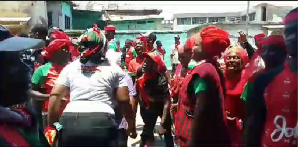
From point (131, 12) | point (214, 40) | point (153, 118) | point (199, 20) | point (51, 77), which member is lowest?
point (153, 118)

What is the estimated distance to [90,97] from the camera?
320cm

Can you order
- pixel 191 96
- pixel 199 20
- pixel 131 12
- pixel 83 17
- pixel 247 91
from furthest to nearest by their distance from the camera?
pixel 131 12 → pixel 83 17 → pixel 199 20 → pixel 191 96 → pixel 247 91

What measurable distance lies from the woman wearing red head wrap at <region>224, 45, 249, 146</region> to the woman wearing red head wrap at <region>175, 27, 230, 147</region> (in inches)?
3.1

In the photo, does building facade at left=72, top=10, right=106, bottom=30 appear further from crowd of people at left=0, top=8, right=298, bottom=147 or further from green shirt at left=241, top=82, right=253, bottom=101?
green shirt at left=241, top=82, right=253, bottom=101

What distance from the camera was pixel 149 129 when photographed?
17.1 ft

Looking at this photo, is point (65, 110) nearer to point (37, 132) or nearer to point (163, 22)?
point (37, 132)

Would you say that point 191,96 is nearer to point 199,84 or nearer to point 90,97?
point 199,84

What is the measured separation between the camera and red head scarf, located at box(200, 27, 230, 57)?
9.39 ft

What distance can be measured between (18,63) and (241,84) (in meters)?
1.45

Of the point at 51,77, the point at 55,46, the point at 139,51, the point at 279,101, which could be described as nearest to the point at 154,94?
the point at 139,51

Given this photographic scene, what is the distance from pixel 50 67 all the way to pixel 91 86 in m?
0.91

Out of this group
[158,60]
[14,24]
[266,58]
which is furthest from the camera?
[158,60]

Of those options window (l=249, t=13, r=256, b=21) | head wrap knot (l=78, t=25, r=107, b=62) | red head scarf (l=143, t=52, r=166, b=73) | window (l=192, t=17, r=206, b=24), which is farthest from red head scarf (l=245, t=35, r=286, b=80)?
window (l=249, t=13, r=256, b=21)

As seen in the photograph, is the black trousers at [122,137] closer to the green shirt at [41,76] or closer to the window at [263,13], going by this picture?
the green shirt at [41,76]
